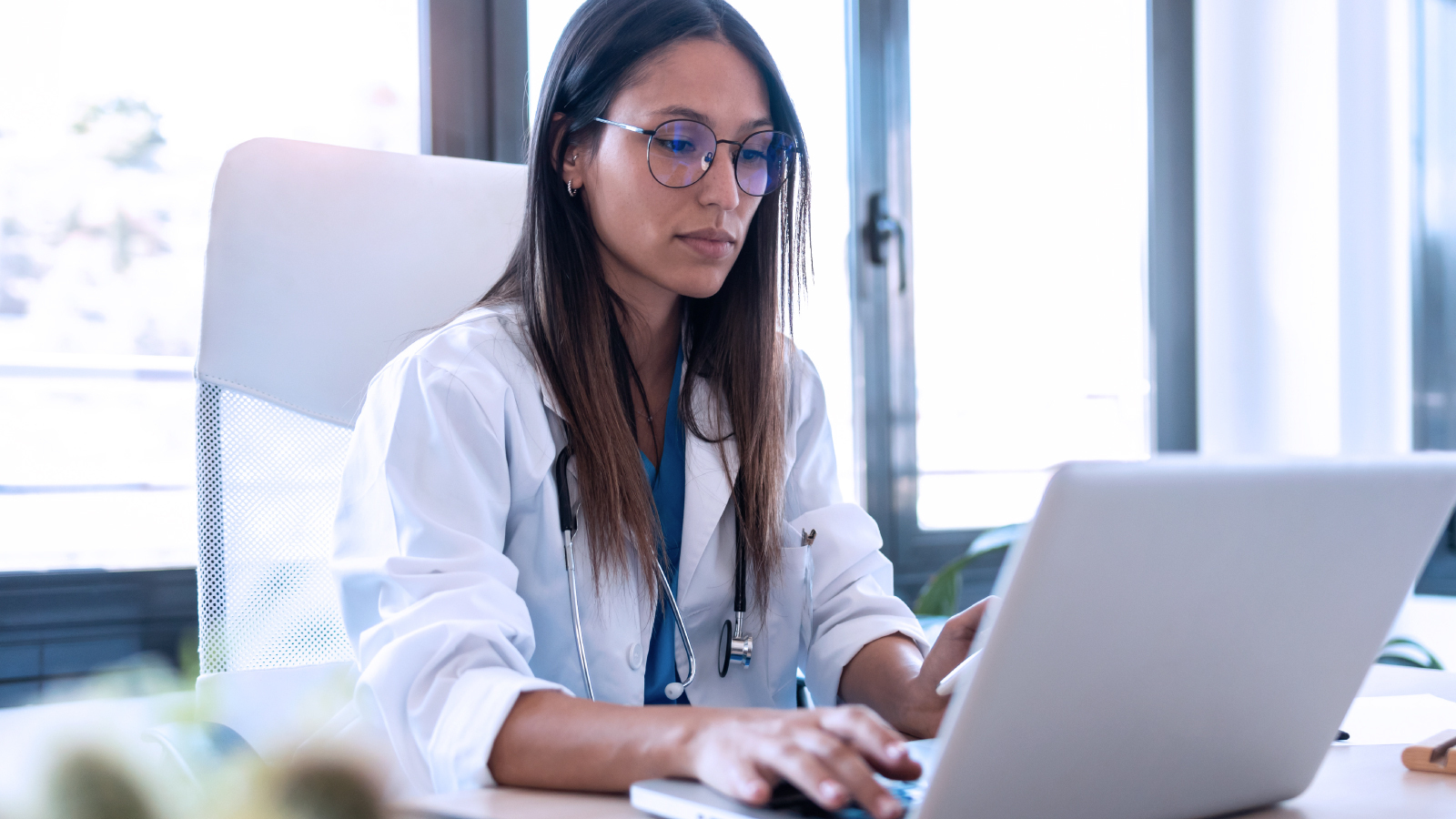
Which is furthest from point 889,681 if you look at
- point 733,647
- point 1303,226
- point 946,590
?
point 1303,226

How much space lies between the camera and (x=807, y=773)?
53 cm

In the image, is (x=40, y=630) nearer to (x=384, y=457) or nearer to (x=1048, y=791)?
(x=384, y=457)

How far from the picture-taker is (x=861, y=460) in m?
2.29

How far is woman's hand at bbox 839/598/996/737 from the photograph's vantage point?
88cm

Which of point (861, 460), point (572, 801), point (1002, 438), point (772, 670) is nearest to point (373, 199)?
point (772, 670)

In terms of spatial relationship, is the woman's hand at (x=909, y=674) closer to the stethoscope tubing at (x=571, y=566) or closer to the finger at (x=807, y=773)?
the stethoscope tubing at (x=571, y=566)

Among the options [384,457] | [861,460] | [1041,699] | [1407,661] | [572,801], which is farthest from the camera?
[861,460]

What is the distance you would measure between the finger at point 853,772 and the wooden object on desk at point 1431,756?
36 centimetres

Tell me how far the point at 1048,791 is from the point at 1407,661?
1.82m

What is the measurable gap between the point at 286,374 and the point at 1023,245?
186 cm

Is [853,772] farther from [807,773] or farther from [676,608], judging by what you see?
[676,608]

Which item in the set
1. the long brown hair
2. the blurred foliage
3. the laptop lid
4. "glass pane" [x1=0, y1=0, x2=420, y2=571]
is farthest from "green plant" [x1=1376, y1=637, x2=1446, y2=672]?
the blurred foliage

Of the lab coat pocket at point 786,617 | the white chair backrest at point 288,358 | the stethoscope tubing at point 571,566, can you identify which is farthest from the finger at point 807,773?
the white chair backrest at point 288,358

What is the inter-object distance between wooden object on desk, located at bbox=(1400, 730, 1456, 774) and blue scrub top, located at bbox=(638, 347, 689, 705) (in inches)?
23.8
